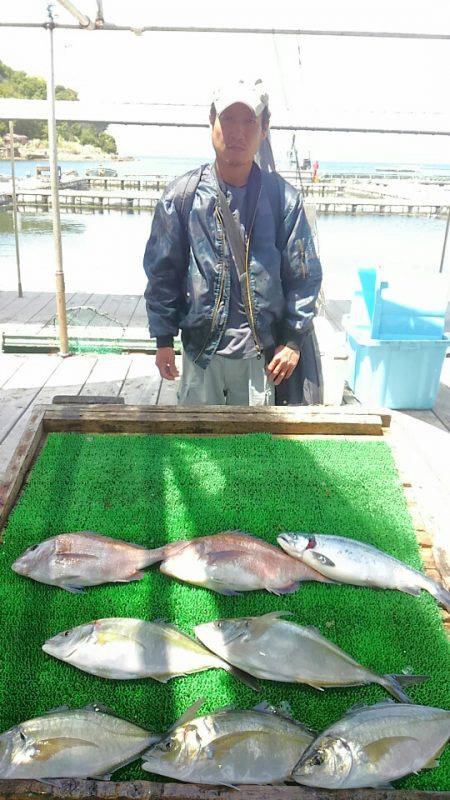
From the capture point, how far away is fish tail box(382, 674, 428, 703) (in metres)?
1.35

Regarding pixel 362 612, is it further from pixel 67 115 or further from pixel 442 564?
pixel 67 115

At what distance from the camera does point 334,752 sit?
1.18 meters

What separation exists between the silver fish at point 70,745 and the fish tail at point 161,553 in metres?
0.52

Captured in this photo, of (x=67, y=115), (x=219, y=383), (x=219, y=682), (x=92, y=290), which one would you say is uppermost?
(x=67, y=115)

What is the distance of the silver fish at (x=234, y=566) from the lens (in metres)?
1.67


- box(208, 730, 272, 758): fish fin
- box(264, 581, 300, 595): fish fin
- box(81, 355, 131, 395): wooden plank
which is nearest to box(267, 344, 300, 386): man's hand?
box(264, 581, 300, 595): fish fin

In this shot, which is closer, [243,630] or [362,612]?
[243,630]

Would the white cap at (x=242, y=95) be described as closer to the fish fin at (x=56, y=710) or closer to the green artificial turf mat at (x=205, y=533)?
the green artificial turf mat at (x=205, y=533)

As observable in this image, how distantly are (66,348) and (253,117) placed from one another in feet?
13.9

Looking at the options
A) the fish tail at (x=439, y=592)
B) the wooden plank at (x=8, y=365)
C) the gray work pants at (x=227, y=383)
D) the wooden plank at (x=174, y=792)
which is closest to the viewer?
the wooden plank at (x=174, y=792)

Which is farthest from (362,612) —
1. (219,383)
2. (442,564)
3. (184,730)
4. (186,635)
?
(219,383)

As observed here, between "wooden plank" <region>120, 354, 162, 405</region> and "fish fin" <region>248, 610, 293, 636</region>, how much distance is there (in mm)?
3704

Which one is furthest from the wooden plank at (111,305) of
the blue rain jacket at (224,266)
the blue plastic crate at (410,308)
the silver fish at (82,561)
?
the silver fish at (82,561)

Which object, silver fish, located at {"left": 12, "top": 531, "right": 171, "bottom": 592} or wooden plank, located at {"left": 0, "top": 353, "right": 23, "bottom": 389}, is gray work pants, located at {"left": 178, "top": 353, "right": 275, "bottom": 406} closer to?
silver fish, located at {"left": 12, "top": 531, "right": 171, "bottom": 592}
